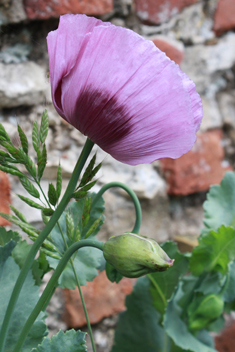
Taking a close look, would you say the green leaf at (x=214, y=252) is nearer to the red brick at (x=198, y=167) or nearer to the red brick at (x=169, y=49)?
the red brick at (x=198, y=167)

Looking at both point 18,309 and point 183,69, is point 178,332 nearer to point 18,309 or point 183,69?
point 18,309

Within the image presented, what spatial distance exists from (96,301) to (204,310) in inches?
8.7

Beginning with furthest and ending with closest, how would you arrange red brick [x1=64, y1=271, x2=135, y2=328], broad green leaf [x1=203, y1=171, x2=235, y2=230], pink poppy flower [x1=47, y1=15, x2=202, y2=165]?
red brick [x1=64, y1=271, x2=135, y2=328], broad green leaf [x1=203, y1=171, x2=235, y2=230], pink poppy flower [x1=47, y1=15, x2=202, y2=165]

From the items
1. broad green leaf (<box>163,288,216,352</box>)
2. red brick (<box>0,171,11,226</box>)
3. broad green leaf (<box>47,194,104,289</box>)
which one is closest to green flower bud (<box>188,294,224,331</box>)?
broad green leaf (<box>163,288,216,352</box>)

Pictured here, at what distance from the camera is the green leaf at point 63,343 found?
262 mm

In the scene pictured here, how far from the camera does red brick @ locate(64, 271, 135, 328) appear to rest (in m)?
0.58

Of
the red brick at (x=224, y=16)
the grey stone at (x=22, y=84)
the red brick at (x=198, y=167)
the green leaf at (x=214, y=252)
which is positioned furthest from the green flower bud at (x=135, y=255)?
the red brick at (x=224, y=16)

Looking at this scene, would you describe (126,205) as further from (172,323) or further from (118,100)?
(118,100)

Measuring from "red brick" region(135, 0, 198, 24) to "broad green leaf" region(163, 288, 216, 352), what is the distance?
510mm

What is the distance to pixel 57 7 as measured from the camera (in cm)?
52

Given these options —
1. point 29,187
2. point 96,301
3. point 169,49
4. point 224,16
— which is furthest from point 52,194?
point 224,16

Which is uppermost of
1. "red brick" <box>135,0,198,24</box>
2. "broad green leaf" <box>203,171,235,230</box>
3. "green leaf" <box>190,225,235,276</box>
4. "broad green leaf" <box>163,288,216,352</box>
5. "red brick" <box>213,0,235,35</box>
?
"red brick" <box>213,0,235,35</box>

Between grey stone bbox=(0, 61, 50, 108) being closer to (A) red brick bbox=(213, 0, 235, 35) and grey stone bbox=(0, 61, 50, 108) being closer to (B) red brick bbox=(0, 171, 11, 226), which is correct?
(B) red brick bbox=(0, 171, 11, 226)

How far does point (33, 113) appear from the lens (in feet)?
1.74
